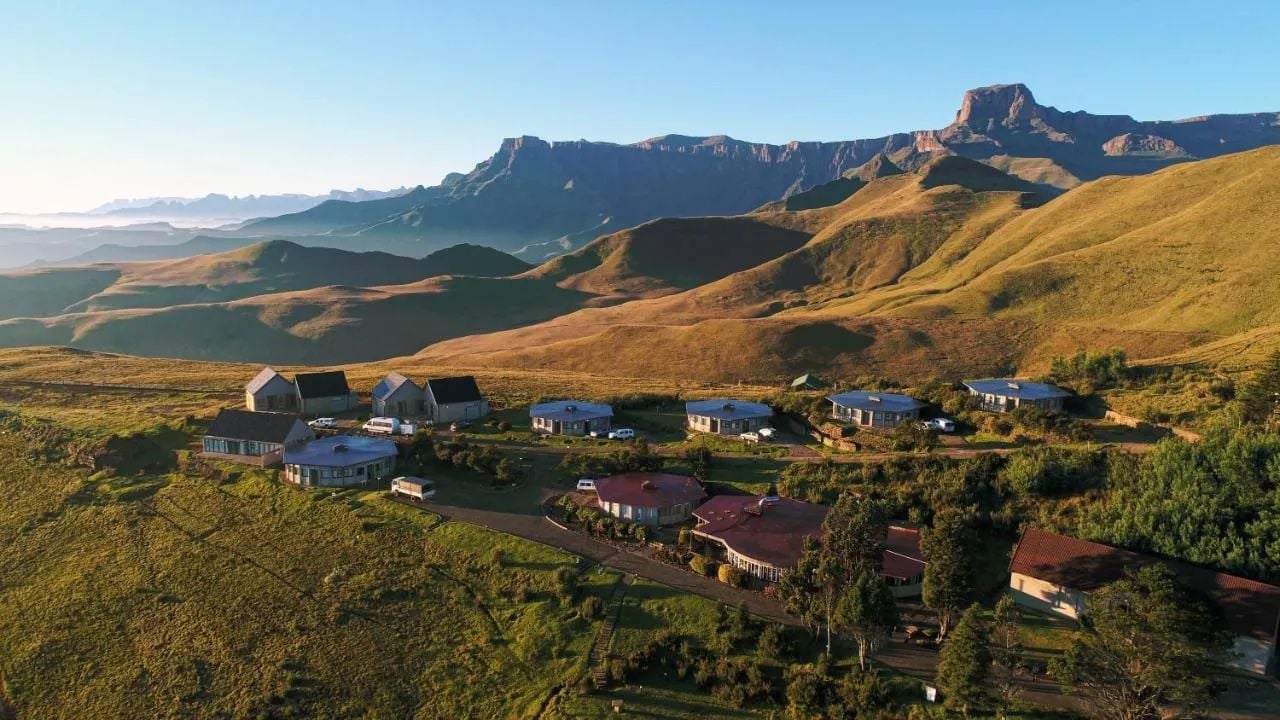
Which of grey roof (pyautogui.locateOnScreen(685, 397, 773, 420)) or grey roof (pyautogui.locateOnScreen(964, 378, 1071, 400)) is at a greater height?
grey roof (pyautogui.locateOnScreen(964, 378, 1071, 400))

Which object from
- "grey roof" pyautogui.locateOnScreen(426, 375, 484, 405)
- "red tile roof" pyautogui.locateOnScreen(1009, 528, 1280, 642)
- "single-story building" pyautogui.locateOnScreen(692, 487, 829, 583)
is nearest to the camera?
"red tile roof" pyautogui.locateOnScreen(1009, 528, 1280, 642)

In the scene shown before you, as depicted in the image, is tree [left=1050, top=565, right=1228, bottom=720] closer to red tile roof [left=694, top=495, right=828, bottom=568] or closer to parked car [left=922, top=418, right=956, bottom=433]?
red tile roof [left=694, top=495, right=828, bottom=568]

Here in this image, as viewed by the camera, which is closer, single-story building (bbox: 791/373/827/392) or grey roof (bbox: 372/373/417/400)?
grey roof (bbox: 372/373/417/400)

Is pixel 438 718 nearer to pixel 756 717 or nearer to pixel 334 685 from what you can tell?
pixel 334 685

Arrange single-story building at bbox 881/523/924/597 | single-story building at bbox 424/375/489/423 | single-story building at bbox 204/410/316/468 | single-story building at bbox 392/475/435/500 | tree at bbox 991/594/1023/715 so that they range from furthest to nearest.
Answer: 1. single-story building at bbox 424/375/489/423
2. single-story building at bbox 204/410/316/468
3. single-story building at bbox 392/475/435/500
4. single-story building at bbox 881/523/924/597
5. tree at bbox 991/594/1023/715

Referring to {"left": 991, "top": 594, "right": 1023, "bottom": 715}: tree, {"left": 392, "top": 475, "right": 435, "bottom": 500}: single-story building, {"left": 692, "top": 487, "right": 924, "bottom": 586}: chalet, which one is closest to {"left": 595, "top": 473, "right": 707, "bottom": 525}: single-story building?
{"left": 692, "top": 487, "right": 924, "bottom": 586}: chalet

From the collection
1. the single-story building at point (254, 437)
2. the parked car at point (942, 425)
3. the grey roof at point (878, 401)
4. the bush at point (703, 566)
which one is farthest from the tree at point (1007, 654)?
the single-story building at point (254, 437)

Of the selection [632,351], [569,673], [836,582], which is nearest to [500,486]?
[569,673]

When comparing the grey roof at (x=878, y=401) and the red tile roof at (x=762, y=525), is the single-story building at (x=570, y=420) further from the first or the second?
the grey roof at (x=878, y=401)
